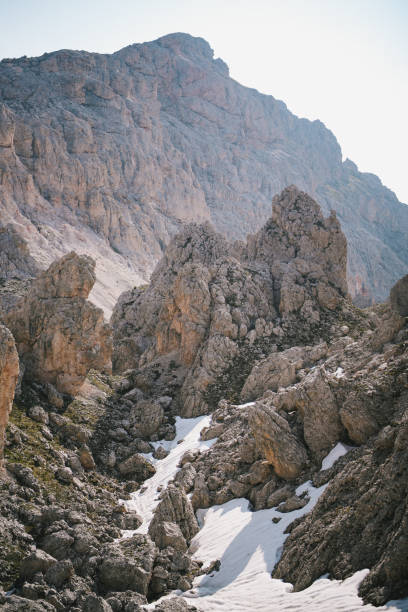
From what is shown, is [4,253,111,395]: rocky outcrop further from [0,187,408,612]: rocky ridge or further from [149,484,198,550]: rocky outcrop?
[149,484,198,550]: rocky outcrop

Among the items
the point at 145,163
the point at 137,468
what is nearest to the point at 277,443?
the point at 137,468

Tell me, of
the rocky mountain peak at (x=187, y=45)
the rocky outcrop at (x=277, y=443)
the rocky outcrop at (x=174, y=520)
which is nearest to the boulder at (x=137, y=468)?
the rocky outcrop at (x=174, y=520)

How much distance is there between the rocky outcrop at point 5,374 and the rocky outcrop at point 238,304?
16.4 meters

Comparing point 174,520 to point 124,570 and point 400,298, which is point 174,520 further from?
point 400,298

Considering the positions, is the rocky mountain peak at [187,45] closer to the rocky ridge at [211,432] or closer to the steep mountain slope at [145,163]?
the steep mountain slope at [145,163]

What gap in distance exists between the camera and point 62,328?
30.0 metres

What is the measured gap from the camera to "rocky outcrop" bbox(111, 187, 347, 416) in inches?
1394

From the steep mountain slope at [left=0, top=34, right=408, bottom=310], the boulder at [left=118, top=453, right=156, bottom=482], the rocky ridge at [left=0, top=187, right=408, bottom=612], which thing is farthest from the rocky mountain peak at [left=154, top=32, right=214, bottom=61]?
the boulder at [left=118, top=453, right=156, bottom=482]

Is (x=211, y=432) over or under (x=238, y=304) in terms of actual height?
under

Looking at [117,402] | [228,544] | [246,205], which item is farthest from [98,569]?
[246,205]

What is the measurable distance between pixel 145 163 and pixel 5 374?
117570mm

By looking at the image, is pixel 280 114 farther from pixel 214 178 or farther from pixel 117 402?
pixel 117 402

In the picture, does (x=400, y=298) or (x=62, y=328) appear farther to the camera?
(x=62, y=328)

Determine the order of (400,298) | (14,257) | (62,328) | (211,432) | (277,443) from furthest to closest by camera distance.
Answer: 1. (14,257)
2. (62,328)
3. (211,432)
4. (400,298)
5. (277,443)
